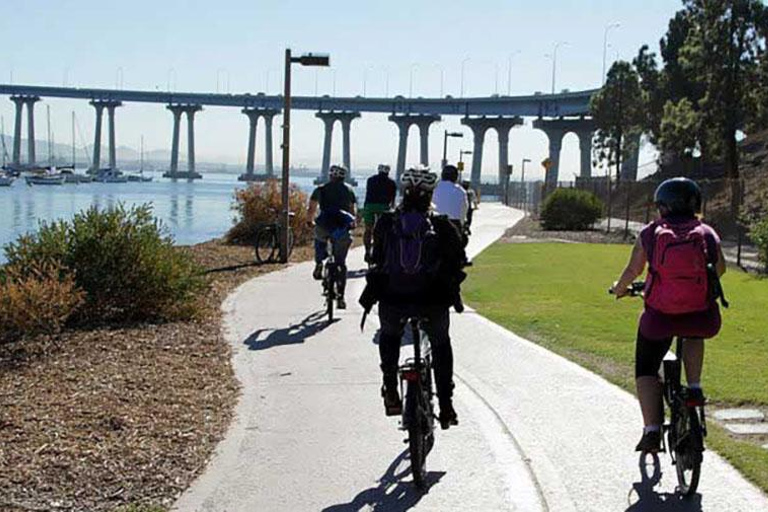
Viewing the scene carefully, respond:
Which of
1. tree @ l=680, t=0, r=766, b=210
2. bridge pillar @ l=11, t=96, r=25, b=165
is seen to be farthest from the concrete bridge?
tree @ l=680, t=0, r=766, b=210

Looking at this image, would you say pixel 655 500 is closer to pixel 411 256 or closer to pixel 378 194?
pixel 411 256

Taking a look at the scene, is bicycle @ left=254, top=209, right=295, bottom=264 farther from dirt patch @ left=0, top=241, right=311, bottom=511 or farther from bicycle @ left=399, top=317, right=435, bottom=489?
Result: bicycle @ left=399, top=317, right=435, bottom=489

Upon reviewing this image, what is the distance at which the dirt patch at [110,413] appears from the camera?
20.1 ft

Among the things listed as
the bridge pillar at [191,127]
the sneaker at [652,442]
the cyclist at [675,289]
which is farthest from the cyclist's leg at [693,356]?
the bridge pillar at [191,127]

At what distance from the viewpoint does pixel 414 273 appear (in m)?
6.45

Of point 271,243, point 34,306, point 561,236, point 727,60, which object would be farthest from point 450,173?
point 727,60

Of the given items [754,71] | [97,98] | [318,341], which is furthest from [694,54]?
[97,98]

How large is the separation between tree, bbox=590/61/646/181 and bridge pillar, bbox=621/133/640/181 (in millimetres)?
169

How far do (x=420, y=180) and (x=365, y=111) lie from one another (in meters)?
116

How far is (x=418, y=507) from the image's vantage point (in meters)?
5.97

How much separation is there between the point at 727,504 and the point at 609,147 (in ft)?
209

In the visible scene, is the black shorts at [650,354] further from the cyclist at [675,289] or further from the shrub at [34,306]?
the shrub at [34,306]

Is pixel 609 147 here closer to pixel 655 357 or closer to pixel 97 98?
pixel 655 357

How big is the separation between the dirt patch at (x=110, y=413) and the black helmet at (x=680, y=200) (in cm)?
313
